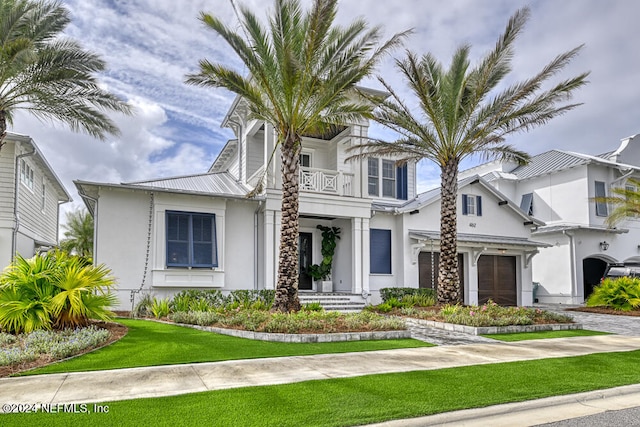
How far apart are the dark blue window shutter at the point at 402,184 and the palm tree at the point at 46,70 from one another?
12.3 m

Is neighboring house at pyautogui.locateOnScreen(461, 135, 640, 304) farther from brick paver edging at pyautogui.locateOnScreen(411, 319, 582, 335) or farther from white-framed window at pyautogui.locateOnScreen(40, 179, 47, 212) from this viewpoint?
white-framed window at pyautogui.locateOnScreen(40, 179, 47, 212)

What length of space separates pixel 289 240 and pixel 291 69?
15.1 ft

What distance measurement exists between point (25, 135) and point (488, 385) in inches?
710

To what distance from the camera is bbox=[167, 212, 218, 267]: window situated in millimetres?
15906

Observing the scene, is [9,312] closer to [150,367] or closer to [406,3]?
[150,367]

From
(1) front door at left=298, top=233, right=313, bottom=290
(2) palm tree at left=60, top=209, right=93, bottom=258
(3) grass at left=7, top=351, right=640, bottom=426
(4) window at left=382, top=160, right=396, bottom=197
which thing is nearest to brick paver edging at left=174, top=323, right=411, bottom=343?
(3) grass at left=7, top=351, right=640, bottom=426

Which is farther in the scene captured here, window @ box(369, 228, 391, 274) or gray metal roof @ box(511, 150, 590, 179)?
gray metal roof @ box(511, 150, 590, 179)

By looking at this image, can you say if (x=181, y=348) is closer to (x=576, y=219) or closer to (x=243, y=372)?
(x=243, y=372)

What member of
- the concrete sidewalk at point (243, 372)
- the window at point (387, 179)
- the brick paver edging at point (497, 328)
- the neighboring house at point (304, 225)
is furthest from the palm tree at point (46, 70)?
the brick paver edging at point (497, 328)

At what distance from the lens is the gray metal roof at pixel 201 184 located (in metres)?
16.3

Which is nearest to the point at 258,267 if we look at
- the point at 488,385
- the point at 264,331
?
the point at 264,331

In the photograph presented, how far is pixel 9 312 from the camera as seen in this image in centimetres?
955

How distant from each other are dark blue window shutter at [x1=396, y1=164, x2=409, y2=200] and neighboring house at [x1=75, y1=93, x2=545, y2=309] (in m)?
0.05

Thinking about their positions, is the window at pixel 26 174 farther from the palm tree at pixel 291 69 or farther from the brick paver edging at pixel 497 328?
the brick paver edging at pixel 497 328
